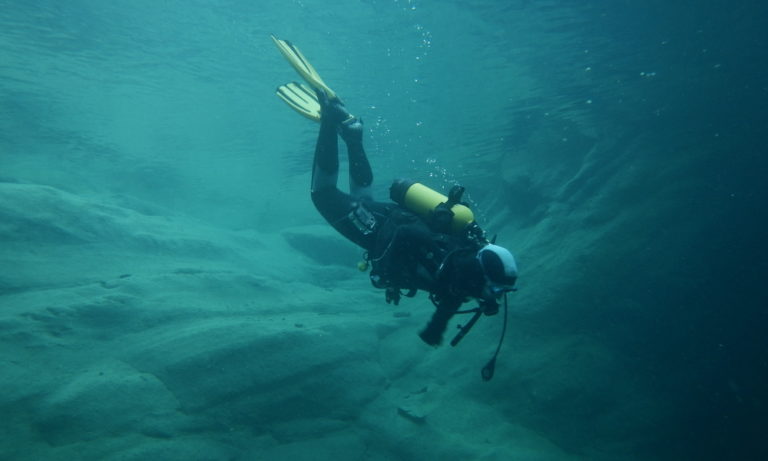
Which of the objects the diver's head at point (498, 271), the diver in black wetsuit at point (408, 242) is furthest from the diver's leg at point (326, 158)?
the diver's head at point (498, 271)

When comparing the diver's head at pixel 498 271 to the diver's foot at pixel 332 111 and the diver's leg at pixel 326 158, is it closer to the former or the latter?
the diver's leg at pixel 326 158

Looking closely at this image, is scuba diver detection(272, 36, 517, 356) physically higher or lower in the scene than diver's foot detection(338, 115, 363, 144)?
lower

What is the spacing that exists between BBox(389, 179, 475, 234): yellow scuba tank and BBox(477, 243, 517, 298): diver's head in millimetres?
816

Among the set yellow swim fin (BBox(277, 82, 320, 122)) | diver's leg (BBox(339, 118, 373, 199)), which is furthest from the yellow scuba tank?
yellow swim fin (BBox(277, 82, 320, 122))

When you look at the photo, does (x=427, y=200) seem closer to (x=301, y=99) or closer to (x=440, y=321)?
(x=440, y=321)

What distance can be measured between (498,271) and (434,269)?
80 cm

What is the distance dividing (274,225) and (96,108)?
15251 millimetres

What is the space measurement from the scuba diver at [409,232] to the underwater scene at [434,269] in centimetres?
4

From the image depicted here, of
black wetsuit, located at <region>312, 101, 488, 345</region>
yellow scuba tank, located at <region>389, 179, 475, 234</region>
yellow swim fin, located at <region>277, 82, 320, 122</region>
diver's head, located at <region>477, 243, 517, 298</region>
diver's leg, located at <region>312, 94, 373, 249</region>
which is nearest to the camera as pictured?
diver's head, located at <region>477, 243, 517, 298</region>

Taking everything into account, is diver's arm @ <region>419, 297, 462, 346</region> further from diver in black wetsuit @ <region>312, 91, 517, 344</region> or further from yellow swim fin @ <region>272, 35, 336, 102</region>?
yellow swim fin @ <region>272, 35, 336, 102</region>

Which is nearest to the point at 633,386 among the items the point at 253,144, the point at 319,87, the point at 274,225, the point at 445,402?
the point at 445,402

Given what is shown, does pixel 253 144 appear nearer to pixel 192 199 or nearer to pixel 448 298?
pixel 192 199

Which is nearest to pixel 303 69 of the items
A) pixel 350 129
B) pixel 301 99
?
pixel 301 99

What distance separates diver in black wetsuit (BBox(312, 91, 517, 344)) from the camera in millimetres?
3693
